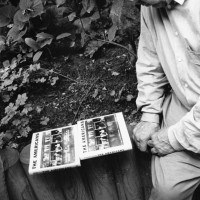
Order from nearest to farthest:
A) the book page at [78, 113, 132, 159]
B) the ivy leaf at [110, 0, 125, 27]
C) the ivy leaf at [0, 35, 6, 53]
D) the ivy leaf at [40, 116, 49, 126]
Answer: the book page at [78, 113, 132, 159] < the ivy leaf at [110, 0, 125, 27] < the ivy leaf at [40, 116, 49, 126] < the ivy leaf at [0, 35, 6, 53]

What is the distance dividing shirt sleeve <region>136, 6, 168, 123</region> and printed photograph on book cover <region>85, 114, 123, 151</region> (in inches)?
10.2

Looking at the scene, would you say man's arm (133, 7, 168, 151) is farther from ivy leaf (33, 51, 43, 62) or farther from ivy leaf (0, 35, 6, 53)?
ivy leaf (0, 35, 6, 53)

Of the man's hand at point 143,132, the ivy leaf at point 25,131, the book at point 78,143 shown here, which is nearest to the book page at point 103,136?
the book at point 78,143

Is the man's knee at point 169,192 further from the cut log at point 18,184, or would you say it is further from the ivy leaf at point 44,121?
the ivy leaf at point 44,121

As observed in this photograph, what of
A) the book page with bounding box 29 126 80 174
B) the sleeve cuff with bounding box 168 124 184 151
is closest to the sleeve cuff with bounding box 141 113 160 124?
the sleeve cuff with bounding box 168 124 184 151

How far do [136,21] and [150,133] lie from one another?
120cm

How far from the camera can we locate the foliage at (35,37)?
3.53 meters

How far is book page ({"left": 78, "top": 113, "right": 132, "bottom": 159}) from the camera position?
2.07 meters

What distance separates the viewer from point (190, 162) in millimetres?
2035

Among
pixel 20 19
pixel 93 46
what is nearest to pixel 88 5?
pixel 93 46

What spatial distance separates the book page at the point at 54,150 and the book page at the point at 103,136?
6 centimetres

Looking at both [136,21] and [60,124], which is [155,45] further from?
[60,124]

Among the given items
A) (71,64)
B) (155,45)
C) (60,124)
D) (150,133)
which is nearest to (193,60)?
(155,45)

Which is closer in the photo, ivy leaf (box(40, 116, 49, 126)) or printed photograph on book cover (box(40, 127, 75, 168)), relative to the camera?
printed photograph on book cover (box(40, 127, 75, 168))
